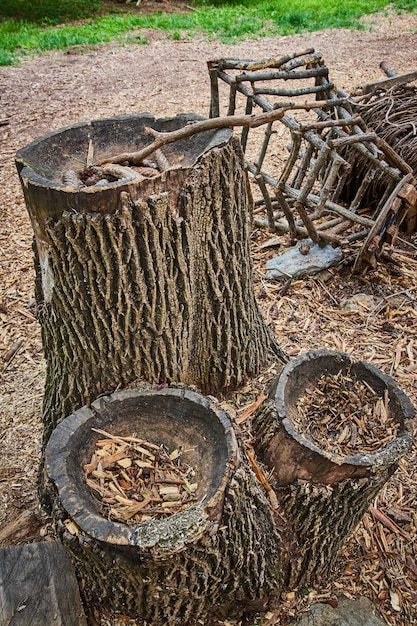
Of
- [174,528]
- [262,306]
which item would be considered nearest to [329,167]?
[262,306]

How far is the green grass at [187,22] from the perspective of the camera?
35.2ft

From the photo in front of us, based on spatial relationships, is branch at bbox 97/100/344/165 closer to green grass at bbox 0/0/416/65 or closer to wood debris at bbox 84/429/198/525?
wood debris at bbox 84/429/198/525

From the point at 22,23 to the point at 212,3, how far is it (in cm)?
531

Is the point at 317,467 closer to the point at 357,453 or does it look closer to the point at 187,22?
the point at 357,453

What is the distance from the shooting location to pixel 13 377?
3.51 meters

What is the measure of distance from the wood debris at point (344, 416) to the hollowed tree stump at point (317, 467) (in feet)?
0.10

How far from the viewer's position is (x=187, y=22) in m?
12.2

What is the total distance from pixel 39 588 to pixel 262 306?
244cm

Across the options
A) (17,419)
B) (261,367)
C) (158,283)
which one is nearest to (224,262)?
(158,283)

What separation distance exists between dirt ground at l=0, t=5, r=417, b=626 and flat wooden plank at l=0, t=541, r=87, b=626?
1.32 ft

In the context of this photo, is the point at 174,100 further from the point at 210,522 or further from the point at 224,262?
the point at 210,522

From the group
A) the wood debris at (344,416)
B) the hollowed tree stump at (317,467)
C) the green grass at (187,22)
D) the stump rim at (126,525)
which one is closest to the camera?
the stump rim at (126,525)

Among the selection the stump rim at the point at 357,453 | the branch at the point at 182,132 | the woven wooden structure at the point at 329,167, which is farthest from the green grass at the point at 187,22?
the stump rim at the point at 357,453

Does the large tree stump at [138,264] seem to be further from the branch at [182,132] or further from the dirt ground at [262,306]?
the dirt ground at [262,306]
